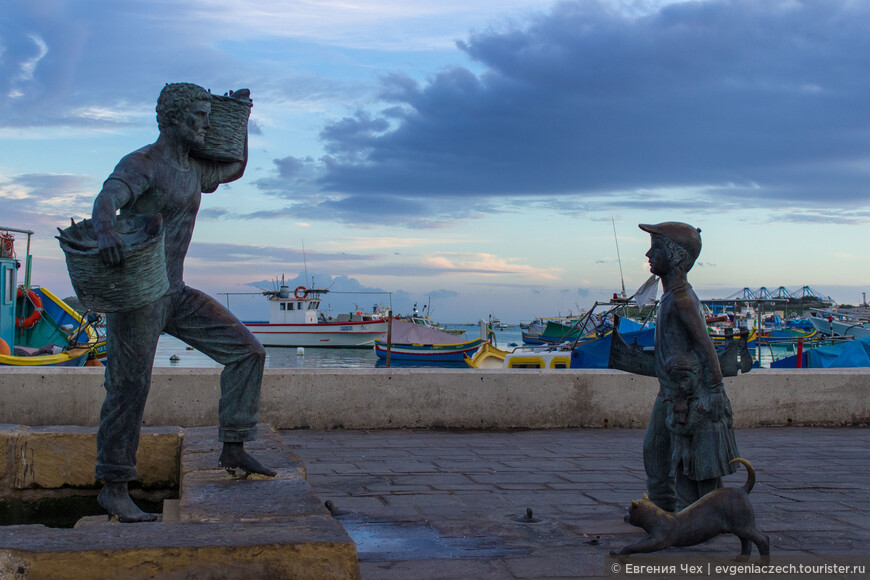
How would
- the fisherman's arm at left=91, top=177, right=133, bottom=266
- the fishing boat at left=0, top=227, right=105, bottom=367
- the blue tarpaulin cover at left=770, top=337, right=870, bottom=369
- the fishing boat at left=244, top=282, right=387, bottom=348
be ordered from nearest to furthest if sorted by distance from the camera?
1. the fisherman's arm at left=91, top=177, right=133, bottom=266
2. the blue tarpaulin cover at left=770, top=337, right=870, bottom=369
3. the fishing boat at left=0, top=227, right=105, bottom=367
4. the fishing boat at left=244, top=282, right=387, bottom=348

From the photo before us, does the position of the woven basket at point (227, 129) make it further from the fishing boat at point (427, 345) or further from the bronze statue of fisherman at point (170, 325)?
the fishing boat at point (427, 345)

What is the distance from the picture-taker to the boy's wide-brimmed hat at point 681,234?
444 centimetres

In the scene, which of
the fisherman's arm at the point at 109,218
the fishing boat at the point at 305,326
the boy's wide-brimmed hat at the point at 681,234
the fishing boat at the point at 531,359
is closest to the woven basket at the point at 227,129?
the fisherman's arm at the point at 109,218

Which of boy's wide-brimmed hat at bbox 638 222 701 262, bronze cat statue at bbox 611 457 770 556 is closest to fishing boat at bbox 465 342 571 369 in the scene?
boy's wide-brimmed hat at bbox 638 222 701 262

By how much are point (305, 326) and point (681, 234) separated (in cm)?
6359

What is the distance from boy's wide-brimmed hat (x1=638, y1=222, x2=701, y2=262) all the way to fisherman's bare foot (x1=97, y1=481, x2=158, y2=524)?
3.00 metres

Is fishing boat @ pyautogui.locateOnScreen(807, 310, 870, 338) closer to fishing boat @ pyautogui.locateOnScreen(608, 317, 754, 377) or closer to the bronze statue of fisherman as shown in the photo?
fishing boat @ pyautogui.locateOnScreen(608, 317, 754, 377)

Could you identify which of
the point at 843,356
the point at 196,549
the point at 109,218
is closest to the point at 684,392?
the point at 196,549

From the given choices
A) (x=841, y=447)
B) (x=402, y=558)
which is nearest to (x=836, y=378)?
(x=841, y=447)

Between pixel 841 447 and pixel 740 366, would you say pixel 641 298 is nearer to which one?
pixel 841 447

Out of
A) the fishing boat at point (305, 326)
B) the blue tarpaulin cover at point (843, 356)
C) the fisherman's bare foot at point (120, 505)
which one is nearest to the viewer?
the fisherman's bare foot at point (120, 505)

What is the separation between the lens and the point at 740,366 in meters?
4.79

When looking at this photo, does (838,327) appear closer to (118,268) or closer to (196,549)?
(118,268)

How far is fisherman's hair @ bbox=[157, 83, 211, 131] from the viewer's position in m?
4.33
